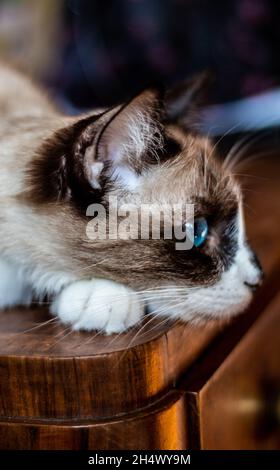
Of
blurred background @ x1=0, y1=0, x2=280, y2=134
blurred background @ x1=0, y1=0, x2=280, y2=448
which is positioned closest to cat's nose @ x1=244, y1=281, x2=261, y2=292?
blurred background @ x1=0, y1=0, x2=280, y2=448

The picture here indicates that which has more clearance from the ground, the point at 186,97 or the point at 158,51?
the point at 158,51

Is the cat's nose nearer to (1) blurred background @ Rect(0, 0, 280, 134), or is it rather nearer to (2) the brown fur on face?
(2) the brown fur on face

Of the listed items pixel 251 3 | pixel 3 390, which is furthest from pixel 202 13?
pixel 3 390

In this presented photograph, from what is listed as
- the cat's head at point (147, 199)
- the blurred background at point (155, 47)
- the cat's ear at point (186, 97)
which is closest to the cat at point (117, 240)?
the cat's head at point (147, 199)

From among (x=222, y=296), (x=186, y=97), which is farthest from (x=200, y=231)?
(x=186, y=97)

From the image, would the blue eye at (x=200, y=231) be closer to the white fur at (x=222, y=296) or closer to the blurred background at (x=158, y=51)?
the white fur at (x=222, y=296)

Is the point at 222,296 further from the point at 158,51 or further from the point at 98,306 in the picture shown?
the point at 158,51

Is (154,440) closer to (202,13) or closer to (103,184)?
(103,184)
